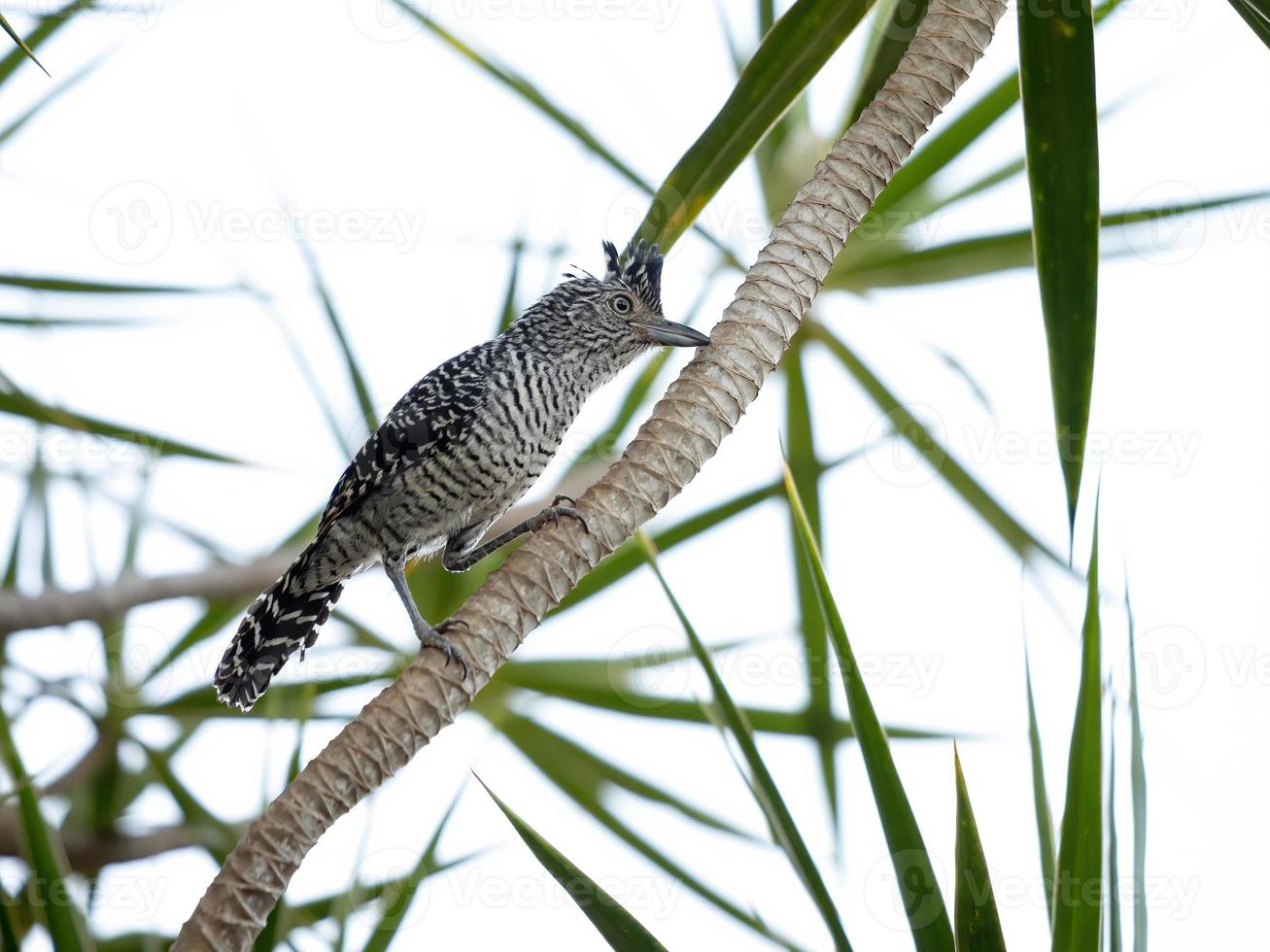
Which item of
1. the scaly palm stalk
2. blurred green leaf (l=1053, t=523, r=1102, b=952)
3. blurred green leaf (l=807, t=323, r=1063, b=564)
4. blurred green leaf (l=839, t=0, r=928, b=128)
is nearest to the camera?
blurred green leaf (l=1053, t=523, r=1102, b=952)

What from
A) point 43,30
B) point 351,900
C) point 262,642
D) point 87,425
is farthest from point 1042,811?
point 43,30

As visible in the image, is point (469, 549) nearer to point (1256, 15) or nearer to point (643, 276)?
point (643, 276)

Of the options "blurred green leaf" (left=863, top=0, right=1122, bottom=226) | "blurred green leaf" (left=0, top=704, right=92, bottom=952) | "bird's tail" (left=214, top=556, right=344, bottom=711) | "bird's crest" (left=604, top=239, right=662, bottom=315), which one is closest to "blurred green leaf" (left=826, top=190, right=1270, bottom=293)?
"blurred green leaf" (left=863, top=0, right=1122, bottom=226)

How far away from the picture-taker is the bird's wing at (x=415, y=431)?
3.29 meters

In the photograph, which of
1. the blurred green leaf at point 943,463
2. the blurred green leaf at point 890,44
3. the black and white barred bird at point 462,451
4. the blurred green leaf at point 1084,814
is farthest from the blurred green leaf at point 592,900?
the blurred green leaf at point 943,463

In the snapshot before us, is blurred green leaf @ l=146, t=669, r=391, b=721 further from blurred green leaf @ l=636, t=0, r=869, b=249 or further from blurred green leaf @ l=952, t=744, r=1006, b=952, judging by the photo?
blurred green leaf @ l=952, t=744, r=1006, b=952

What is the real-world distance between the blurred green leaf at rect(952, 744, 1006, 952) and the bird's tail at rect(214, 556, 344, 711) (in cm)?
210

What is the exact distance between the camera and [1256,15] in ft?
8.07

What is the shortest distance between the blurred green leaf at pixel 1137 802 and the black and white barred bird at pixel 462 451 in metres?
1.45

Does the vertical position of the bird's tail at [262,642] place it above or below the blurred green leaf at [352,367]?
below

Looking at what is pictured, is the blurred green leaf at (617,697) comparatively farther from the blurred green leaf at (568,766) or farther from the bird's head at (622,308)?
the bird's head at (622,308)

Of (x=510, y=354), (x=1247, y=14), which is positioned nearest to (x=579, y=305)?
(x=510, y=354)

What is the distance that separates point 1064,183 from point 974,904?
1.35m

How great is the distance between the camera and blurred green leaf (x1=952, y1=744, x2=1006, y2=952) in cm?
193
